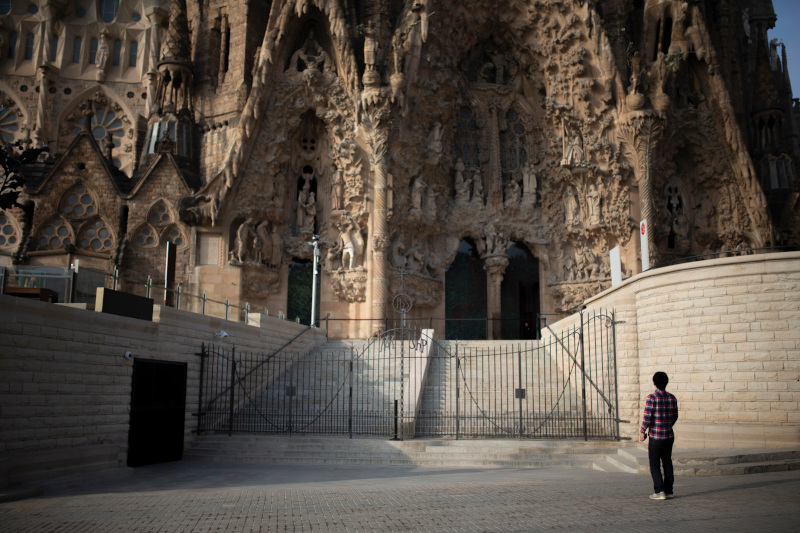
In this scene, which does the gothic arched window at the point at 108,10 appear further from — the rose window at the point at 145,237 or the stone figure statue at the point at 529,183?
the stone figure statue at the point at 529,183

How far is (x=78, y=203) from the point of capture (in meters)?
23.1

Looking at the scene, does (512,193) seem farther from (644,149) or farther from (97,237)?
(97,237)

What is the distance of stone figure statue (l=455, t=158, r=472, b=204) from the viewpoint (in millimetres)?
25859

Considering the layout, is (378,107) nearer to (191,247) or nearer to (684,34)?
(191,247)

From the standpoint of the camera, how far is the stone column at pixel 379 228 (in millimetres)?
22547

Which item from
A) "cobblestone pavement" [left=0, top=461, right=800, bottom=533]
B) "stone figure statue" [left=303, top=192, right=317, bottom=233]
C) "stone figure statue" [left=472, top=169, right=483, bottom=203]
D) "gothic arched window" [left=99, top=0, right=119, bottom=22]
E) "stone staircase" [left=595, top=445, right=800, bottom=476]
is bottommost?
"cobblestone pavement" [left=0, top=461, right=800, bottom=533]

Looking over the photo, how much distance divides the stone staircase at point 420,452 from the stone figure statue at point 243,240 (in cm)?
1065

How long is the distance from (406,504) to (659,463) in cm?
281

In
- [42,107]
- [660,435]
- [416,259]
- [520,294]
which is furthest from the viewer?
[42,107]

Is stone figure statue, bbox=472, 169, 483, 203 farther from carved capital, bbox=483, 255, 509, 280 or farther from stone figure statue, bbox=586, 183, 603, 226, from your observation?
stone figure statue, bbox=586, 183, 603, 226

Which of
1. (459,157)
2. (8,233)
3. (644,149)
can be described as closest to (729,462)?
(644,149)

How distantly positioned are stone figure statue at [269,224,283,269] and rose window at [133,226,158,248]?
12.7 ft

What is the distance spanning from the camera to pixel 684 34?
24531 mm

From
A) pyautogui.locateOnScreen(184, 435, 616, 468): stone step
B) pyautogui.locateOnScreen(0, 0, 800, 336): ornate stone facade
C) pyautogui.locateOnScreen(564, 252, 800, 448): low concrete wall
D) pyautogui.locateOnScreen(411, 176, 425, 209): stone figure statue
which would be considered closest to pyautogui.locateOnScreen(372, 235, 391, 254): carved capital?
pyautogui.locateOnScreen(0, 0, 800, 336): ornate stone facade
